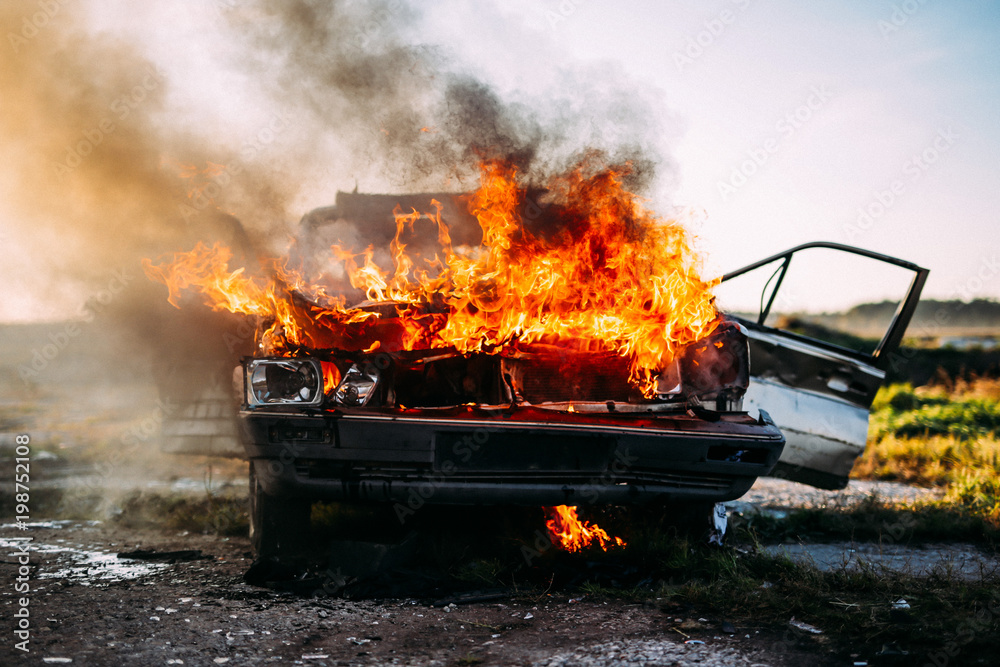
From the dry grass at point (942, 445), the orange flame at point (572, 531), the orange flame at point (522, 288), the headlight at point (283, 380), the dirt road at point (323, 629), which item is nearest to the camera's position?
the dirt road at point (323, 629)

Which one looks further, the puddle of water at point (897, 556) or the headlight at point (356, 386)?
the puddle of water at point (897, 556)

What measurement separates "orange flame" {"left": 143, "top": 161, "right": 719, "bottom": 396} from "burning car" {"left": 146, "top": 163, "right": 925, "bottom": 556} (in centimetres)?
1

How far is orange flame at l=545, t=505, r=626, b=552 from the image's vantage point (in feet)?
12.4

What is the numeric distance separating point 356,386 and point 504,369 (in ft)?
2.46

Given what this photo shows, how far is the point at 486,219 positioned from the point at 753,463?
6.83 ft

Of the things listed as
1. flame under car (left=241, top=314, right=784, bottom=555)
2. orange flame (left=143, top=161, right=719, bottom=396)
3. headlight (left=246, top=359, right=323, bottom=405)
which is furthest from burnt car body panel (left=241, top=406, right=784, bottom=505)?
orange flame (left=143, top=161, right=719, bottom=396)

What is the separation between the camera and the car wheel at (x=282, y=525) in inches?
143

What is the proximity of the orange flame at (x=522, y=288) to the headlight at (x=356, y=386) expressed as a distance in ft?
0.50

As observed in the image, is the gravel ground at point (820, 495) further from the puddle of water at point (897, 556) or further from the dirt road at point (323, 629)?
the dirt road at point (323, 629)

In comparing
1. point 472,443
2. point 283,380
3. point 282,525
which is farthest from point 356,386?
point 282,525

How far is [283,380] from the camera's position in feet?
10.3

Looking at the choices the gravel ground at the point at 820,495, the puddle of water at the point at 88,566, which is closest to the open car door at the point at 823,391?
the gravel ground at the point at 820,495

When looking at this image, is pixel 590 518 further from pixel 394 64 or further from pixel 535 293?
pixel 394 64

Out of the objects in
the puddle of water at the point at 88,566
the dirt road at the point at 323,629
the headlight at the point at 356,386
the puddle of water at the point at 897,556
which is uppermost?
the headlight at the point at 356,386
